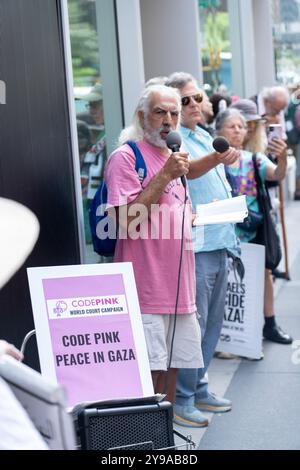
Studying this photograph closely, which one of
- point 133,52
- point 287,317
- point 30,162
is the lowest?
point 287,317

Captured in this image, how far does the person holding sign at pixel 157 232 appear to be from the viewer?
4.85 meters

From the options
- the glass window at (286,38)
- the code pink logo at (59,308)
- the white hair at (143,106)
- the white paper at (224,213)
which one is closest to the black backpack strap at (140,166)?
the white hair at (143,106)

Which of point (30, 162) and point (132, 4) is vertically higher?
point (132, 4)

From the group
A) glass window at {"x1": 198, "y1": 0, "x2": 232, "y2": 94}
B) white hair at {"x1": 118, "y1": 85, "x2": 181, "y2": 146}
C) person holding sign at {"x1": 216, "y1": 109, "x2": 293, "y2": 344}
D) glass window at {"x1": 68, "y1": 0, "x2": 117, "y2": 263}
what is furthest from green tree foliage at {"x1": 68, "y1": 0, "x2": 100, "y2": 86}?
glass window at {"x1": 198, "y1": 0, "x2": 232, "y2": 94}

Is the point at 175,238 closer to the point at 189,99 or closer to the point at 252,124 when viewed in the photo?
the point at 189,99

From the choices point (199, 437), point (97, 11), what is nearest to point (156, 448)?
point (199, 437)

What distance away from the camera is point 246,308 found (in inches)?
271

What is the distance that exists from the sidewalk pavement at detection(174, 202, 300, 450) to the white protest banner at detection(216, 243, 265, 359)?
0.18 meters

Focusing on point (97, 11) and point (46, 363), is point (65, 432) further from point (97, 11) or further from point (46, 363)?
point (97, 11)

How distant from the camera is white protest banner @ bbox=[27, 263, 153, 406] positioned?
388 cm

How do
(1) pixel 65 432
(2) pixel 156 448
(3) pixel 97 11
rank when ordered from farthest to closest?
(3) pixel 97 11 < (2) pixel 156 448 < (1) pixel 65 432

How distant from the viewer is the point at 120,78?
7.26m

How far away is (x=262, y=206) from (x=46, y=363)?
3518mm

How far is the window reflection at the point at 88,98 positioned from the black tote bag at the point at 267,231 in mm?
1143
